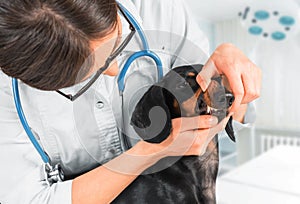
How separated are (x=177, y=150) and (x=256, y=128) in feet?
8.32

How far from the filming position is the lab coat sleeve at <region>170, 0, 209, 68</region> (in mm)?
570

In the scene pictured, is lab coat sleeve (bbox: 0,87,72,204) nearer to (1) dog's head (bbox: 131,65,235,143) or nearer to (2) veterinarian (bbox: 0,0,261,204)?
(2) veterinarian (bbox: 0,0,261,204)

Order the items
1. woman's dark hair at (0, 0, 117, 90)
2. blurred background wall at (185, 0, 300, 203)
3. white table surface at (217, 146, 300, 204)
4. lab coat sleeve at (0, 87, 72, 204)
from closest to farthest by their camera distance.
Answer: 1. woman's dark hair at (0, 0, 117, 90)
2. lab coat sleeve at (0, 87, 72, 204)
3. white table surface at (217, 146, 300, 204)
4. blurred background wall at (185, 0, 300, 203)

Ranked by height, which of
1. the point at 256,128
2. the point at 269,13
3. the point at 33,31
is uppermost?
the point at 269,13

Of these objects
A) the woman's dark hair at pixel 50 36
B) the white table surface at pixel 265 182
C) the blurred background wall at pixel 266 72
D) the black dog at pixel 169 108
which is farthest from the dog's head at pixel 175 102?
the blurred background wall at pixel 266 72

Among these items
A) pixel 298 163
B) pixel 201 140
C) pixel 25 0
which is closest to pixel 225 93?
pixel 201 140

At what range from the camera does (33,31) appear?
41cm

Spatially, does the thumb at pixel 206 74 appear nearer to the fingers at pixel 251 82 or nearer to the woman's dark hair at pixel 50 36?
the fingers at pixel 251 82

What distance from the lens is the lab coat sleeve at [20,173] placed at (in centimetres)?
53

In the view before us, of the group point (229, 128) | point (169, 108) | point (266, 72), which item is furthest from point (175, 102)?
point (266, 72)

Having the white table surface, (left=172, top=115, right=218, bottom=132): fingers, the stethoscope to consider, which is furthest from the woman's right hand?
the white table surface

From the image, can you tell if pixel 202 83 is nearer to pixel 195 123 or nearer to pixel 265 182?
pixel 195 123

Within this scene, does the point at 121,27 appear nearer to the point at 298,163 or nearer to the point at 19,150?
the point at 19,150

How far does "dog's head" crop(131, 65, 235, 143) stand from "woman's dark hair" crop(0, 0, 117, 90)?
0.11 meters
